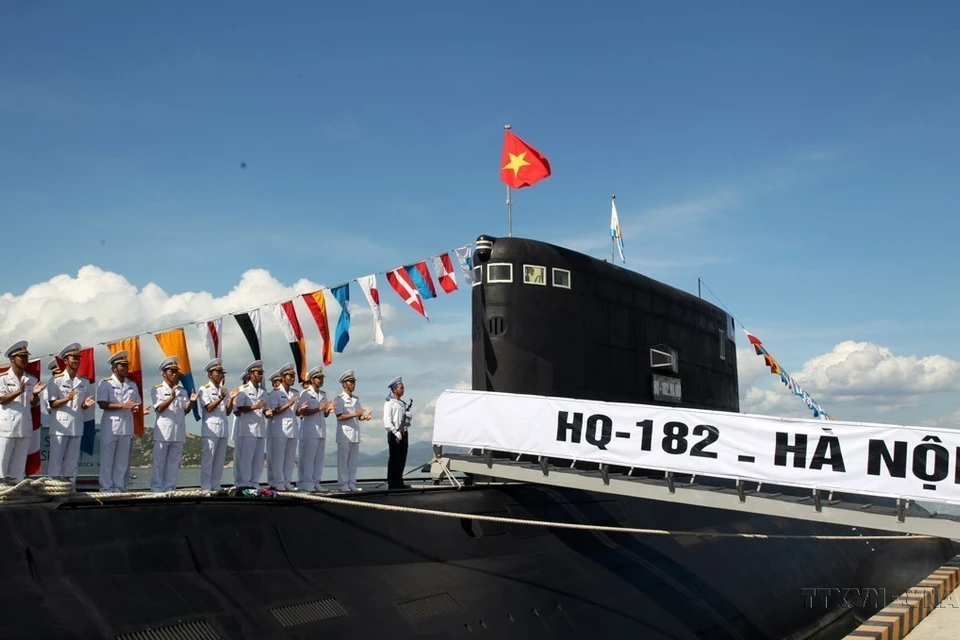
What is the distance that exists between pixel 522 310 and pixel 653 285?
304cm

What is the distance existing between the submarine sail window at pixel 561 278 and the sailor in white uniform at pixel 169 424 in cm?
480

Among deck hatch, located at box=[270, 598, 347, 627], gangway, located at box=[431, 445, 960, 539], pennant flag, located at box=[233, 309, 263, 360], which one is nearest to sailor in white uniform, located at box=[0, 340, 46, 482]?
pennant flag, located at box=[233, 309, 263, 360]

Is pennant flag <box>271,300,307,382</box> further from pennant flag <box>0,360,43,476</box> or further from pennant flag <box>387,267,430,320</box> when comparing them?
pennant flag <box>0,360,43,476</box>

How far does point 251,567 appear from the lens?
7.35 meters

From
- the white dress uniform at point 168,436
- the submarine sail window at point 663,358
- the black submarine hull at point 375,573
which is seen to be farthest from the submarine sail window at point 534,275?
the white dress uniform at point 168,436

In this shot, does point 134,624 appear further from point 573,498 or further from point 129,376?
point 573,498

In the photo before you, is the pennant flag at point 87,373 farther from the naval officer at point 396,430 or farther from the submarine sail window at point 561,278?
the submarine sail window at point 561,278

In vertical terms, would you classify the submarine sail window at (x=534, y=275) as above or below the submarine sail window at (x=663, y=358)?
above

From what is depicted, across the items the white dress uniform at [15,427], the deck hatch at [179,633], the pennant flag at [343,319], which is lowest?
the deck hatch at [179,633]

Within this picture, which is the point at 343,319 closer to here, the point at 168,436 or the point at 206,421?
the point at 206,421

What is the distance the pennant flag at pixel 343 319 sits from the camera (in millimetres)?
11625

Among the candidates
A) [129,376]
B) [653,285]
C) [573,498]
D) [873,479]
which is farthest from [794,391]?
[129,376]

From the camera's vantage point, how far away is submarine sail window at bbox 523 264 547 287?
11.1 meters

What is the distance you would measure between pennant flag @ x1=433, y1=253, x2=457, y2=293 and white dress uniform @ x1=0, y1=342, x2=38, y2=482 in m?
5.70
